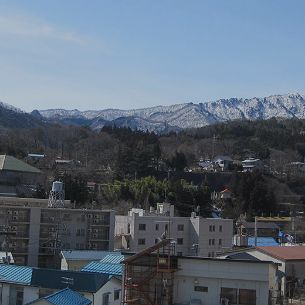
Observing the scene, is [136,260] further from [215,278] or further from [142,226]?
[142,226]

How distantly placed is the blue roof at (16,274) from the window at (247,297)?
5319mm

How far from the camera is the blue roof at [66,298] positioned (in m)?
12.5

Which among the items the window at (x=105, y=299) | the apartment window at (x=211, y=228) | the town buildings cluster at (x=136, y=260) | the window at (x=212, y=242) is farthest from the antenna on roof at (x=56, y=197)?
the window at (x=105, y=299)

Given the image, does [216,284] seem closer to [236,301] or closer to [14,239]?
[236,301]

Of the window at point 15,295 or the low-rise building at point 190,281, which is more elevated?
the low-rise building at point 190,281

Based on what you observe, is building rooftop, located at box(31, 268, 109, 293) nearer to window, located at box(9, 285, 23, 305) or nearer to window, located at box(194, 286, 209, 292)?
window, located at box(9, 285, 23, 305)

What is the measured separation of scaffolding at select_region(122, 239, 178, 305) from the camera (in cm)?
1192

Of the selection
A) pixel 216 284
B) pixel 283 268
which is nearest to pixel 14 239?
pixel 283 268

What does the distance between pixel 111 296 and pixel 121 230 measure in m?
20.1

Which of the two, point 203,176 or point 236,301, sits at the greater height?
point 203,176

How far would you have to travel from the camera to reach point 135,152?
5916cm

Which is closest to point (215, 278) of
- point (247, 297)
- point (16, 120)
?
point (247, 297)

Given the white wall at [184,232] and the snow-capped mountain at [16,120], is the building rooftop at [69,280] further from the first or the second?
the snow-capped mountain at [16,120]

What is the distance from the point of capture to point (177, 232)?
3434 centimetres
